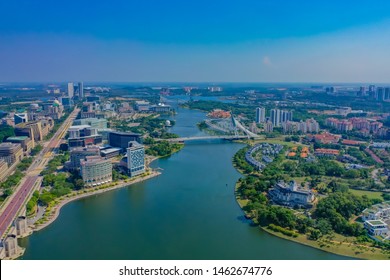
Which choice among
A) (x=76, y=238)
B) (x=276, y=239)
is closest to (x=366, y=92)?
(x=276, y=239)

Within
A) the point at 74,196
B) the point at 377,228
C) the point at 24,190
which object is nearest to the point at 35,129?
the point at 24,190

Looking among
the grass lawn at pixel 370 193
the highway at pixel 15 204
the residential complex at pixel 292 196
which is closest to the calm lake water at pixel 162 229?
the highway at pixel 15 204

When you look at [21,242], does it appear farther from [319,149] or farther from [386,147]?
[386,147]

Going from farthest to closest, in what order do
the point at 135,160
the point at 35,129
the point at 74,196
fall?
the point at 35,129 → the point at 135,160 → the point at 74,196

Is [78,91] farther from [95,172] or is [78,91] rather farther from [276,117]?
[95,172]

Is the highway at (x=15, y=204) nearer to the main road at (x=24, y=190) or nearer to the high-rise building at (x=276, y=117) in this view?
the main road at (x=24, y=190)

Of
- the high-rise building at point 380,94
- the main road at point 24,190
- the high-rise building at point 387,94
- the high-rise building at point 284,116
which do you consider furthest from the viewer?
the high-rise building at point 380,94

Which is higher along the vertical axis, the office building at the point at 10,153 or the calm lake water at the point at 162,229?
the office building at the point at 10,153
